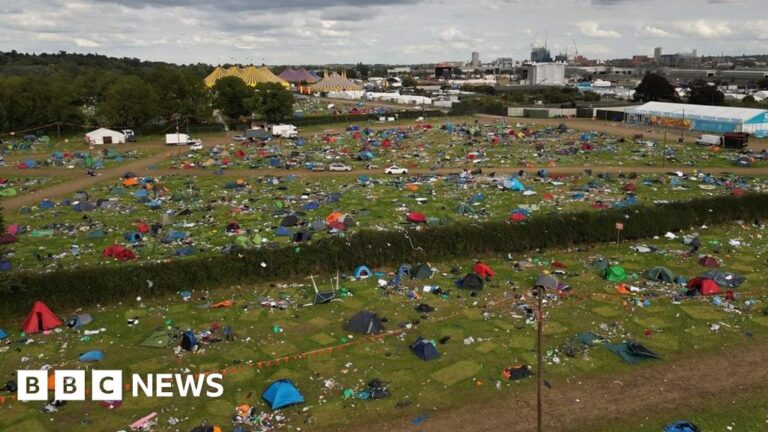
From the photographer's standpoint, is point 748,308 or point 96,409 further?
point 748,308

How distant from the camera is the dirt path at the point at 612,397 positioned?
13.1 m

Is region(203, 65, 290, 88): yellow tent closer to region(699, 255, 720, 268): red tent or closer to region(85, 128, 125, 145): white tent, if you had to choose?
region(85, 128, 125, 145): white tent

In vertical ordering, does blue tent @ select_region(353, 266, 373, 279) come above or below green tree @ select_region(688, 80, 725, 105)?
below

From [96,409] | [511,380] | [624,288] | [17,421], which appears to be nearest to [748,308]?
[624,288]

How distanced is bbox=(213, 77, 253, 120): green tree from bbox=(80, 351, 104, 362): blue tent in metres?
54.3

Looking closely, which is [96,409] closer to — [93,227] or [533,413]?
[533,413]

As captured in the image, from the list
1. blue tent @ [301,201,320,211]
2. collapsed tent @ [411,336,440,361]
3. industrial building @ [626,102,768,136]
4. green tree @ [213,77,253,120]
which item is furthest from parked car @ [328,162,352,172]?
industrial building @ [626,102,768,136]

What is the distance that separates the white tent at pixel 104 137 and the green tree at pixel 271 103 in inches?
595

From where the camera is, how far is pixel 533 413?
13.4 m

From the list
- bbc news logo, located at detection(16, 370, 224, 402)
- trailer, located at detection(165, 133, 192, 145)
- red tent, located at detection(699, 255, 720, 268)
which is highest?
trailer, located at detection(165, 133, 192, 145)

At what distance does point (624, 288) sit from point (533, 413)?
8989 mm

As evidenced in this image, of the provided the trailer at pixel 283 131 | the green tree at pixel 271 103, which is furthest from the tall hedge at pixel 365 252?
the green tree at pixel 271 103

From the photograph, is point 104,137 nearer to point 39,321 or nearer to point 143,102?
point 143,102

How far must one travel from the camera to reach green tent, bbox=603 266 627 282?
70.0 feet
